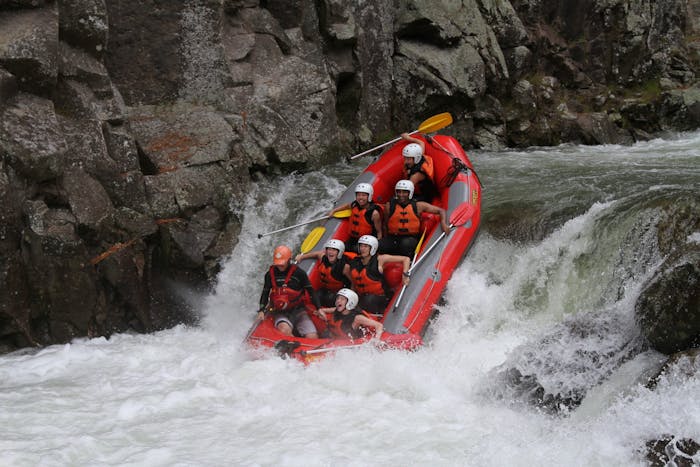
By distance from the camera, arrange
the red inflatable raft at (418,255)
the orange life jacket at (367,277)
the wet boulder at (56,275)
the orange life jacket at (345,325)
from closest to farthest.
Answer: the red inflatable raft at (418,255)
the orange life jacket at (345,325)
the wet boulder at (56,275)
the orange life jacket at (367,277)

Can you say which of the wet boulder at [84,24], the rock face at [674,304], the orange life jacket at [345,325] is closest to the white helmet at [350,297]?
the orange life jacket at [345,325]

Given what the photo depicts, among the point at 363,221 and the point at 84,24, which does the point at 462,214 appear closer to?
the point at 363,221

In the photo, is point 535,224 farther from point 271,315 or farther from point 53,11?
point 53,11

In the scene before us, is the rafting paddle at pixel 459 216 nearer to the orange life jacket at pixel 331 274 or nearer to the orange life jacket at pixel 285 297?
the orange life jacket at pixel 331 274

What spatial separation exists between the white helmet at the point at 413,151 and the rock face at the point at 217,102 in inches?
70.6

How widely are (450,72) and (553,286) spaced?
532cm

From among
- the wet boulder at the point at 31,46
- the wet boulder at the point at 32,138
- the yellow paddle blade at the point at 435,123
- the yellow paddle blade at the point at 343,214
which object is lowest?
the yellow paddle blade at the point at 343,214

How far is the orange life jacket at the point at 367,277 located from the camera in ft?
19.1

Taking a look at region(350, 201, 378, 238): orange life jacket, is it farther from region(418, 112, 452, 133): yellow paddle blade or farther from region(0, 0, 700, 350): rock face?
region(418, 112, 452, 133): yellow paddle blade

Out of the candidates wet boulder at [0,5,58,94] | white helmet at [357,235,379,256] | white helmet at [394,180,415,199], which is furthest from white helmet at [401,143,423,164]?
wet boulder at [0,5,58,94]

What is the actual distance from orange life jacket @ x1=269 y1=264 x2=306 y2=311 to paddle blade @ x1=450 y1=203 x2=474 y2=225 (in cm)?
149

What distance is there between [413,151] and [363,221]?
0.96 meters

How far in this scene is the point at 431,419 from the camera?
4.32 meters

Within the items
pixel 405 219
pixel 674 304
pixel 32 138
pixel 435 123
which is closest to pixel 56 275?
pixel 32 138
